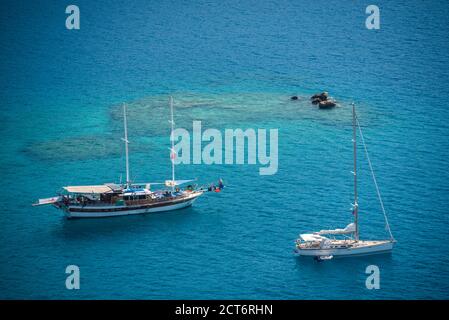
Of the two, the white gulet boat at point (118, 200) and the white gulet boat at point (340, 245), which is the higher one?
the white gulet boat at point (118, 200)

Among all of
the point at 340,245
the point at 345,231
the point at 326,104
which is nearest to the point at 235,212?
the point at 345,231

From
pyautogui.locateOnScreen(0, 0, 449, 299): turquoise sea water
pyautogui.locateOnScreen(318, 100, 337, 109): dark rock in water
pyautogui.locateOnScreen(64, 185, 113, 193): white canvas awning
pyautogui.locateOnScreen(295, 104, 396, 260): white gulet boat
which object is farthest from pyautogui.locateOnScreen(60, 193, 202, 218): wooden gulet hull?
pyautogui.locateOnScreen(318, 100, 337, 109): dark rock in water

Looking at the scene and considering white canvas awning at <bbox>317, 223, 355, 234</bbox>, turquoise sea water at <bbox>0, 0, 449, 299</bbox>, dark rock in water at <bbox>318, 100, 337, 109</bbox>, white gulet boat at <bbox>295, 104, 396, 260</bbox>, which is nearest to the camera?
turquoise sea water at <bbox>0, 0, 449, 299</bbox>

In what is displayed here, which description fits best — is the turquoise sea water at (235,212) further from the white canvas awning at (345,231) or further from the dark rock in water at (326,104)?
the white canvas awning at (345,231)

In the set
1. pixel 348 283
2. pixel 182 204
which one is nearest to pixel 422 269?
pixel 348 283

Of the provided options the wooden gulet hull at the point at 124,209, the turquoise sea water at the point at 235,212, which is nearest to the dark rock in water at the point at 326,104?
the turquoise sea water at the point at 235,212

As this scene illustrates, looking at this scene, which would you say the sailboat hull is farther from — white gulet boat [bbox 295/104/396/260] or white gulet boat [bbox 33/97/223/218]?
white gulet boat [bbox 33/97/223/218]
